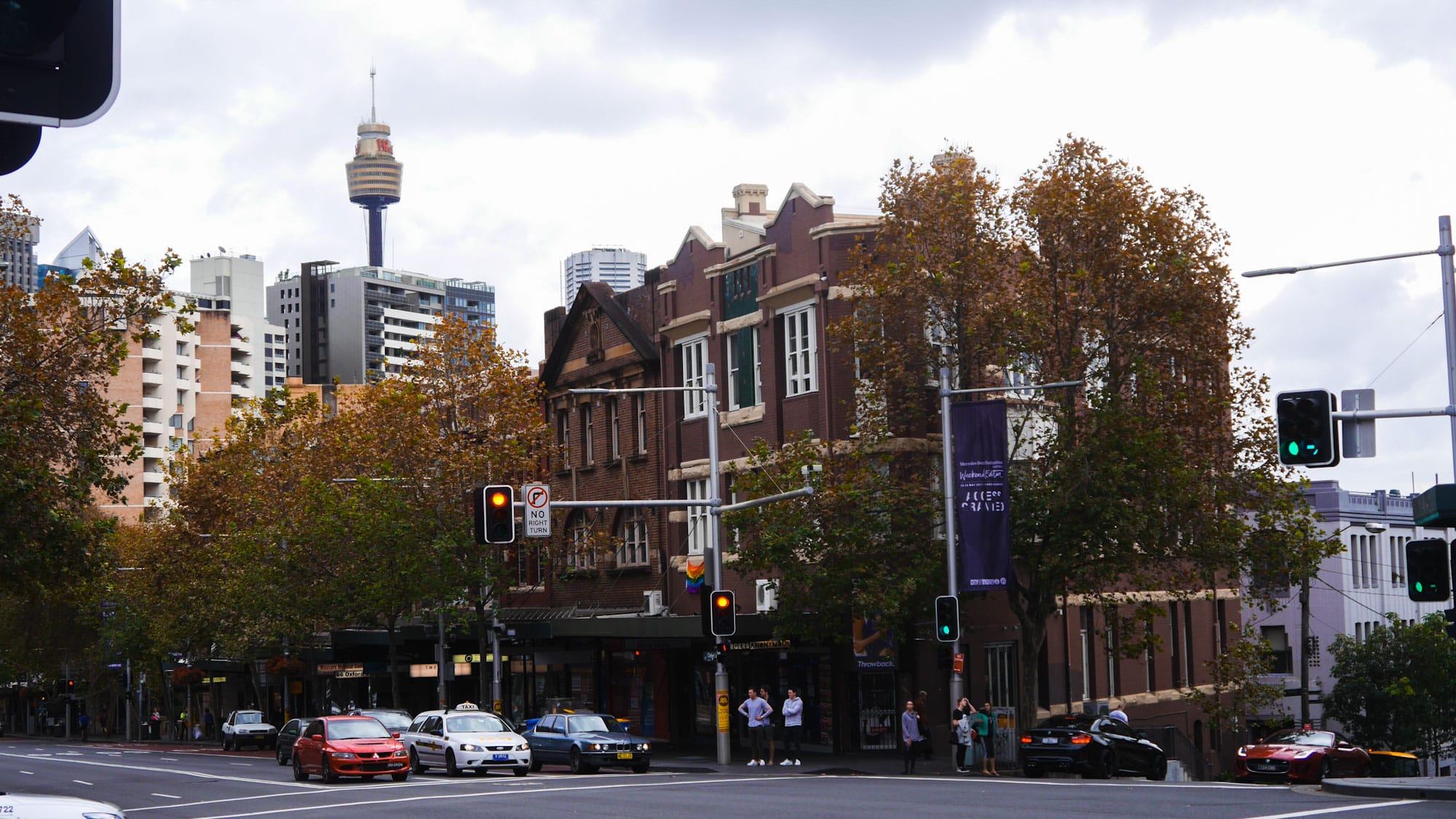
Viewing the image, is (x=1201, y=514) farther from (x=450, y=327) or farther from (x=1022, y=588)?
(x=450, y=327)

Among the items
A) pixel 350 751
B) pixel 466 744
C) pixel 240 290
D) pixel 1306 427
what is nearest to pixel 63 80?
pixel 1306 427

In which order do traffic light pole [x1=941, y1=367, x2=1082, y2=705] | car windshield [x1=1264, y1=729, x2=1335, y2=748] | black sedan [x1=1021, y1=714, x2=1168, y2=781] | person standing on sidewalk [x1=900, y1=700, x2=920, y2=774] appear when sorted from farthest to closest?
person standing on sidewalk [x1=900, y1=700, x2=920, y2=774] < traffic light pole [x1=941, y1=367, x2=1082, y2=705] < black sedan [x1=1021, y1=714, x2=1168, y2=781] < car windshield [x1=1264, y1=729, x2=1335, y2=748]

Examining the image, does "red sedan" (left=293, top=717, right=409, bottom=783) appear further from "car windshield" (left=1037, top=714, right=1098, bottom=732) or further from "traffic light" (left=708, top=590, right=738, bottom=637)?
"car windshield" (left=1037, top=714, right=1098, bottom=732)

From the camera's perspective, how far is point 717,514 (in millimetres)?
34094

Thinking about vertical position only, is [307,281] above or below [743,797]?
above

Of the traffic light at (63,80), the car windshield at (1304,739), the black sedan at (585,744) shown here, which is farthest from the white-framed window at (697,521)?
the traffic light at (63,80)

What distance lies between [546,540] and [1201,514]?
21.1m

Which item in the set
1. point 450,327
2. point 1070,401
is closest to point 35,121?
point 1070,401

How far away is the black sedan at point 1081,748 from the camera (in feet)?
103

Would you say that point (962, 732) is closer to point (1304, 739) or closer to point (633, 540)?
point (1304, 739)

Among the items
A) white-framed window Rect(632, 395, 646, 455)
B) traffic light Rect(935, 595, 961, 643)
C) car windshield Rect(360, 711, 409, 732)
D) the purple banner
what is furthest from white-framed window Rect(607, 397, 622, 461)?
traffic light Rect(935, 595, 961, 643)

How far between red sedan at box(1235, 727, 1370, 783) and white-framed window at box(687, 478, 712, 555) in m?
18.1

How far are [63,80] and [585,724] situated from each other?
109 ft

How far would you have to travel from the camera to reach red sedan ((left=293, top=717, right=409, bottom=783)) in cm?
3139
